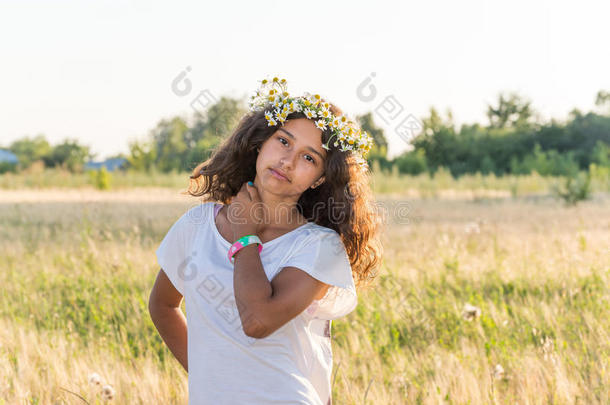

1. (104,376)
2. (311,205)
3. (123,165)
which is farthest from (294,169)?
(123,165)

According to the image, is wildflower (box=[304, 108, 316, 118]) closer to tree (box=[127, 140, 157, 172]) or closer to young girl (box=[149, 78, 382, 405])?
young girl (box=[149, 78, 382, 405])

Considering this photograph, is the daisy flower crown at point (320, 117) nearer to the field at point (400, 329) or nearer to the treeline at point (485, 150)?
the field at point (400, 329)

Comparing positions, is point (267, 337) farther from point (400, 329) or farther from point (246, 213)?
point (400, 329)

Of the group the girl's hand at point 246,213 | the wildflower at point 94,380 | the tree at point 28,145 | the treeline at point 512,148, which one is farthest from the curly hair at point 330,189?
the tree at point 28,145

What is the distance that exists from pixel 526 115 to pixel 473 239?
43624mm

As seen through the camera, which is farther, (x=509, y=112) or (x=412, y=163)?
(x=509, y=112)

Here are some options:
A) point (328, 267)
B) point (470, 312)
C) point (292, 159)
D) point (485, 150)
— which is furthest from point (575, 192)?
point (485, 150)

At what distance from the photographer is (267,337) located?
2.06 m

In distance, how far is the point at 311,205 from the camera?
8.46 ft

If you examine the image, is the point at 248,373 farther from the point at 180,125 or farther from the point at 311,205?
the point at 180,125

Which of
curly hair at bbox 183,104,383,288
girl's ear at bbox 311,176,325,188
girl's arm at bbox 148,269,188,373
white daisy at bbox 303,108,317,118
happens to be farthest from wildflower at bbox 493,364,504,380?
white daisy at bbox 303,108,317,118

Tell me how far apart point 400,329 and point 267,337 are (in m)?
2.19

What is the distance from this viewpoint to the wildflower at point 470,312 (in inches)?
153

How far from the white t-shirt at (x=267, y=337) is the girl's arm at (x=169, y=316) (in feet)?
0.83
